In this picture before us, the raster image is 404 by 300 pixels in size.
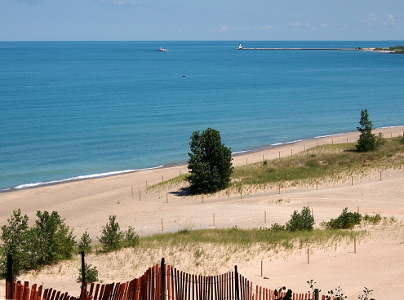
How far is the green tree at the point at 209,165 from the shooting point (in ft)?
124

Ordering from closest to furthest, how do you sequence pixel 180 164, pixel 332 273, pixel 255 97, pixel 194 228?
pixel 332 273, pixel 194 228, pixel 180 164, pixel 255 97

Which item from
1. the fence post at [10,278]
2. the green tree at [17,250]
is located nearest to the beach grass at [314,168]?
the green tree at [17,250]

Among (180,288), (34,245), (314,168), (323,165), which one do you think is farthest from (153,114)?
(180,288)

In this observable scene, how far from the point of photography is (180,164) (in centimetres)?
5222

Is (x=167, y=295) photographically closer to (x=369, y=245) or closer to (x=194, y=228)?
(x=369, y=245)

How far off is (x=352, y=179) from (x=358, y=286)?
2199 centimetres

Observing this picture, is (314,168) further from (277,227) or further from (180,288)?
(180,288)

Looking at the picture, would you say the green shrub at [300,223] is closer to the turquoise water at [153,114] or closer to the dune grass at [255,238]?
the dune grass at [255,238]

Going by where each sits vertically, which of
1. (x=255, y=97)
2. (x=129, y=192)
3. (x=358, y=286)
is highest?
(x=255, y=97)

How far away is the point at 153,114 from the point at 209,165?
44366 mm

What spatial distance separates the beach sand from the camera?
18281 millimetres

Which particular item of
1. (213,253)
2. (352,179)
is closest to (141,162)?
(352,179)

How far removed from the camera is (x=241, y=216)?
99.5ft

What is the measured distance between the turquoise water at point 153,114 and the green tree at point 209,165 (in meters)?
13.6
